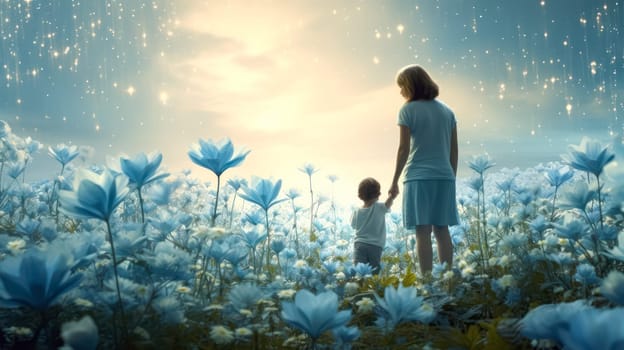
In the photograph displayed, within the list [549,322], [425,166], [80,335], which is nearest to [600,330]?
[549,322]

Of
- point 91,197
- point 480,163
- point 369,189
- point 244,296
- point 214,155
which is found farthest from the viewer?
point 369,189

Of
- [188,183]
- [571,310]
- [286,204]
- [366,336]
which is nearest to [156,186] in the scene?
[366,336]

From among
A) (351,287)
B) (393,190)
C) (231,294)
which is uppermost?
(393,190)

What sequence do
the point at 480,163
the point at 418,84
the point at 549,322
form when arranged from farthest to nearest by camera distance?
the point at 418,84
the point at 480,163
the point at 549,322

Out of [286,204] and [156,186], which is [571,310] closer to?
[156,186]

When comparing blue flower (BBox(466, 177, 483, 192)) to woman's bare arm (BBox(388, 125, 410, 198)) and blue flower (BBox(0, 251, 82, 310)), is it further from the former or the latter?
blue flower (BBox(0, 251, 82, 310))

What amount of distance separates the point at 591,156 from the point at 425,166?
6.43 feet

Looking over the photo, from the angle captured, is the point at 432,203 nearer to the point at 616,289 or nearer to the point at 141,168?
the point at 141,168

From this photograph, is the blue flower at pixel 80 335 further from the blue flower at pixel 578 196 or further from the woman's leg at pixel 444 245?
the woman's leg at pixel 444 245

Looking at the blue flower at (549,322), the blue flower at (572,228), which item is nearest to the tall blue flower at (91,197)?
the blue flower at (549,322)

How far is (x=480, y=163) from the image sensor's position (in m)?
3.67

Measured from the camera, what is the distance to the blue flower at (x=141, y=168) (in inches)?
61.3

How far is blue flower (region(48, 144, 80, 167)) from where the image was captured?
3744 millimetres

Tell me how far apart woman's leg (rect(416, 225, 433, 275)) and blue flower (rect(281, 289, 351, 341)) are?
2760 mm
